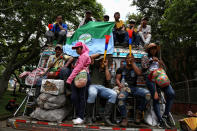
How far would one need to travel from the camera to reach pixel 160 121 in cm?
400

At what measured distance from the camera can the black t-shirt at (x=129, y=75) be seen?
457 cm

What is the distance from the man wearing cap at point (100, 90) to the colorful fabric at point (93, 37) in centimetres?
84

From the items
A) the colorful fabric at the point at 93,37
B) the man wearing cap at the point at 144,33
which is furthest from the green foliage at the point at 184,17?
the colorful fabric at the point at 93,37

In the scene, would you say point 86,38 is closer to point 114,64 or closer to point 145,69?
point 114,64

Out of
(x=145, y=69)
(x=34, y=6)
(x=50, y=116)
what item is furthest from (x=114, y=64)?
(x=34, y=6)

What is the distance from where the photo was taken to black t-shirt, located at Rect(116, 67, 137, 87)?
4.57m

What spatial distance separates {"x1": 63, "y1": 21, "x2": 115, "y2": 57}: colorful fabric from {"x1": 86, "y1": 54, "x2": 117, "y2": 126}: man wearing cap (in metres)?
0.84

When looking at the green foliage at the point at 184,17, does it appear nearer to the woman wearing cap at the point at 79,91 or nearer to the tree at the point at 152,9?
the woman wearing cap at the point at 79,91

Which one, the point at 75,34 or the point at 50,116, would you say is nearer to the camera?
the point at 50,116

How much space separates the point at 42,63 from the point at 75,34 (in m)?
1.50

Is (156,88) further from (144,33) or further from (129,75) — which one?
(144,33)

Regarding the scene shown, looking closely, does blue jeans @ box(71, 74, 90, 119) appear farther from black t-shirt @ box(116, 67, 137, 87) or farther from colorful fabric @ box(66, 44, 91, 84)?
black t-shirt @ box(116, 67, 137, 87)

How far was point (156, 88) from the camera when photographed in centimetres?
434

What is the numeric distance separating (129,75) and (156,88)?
29.6 inches
